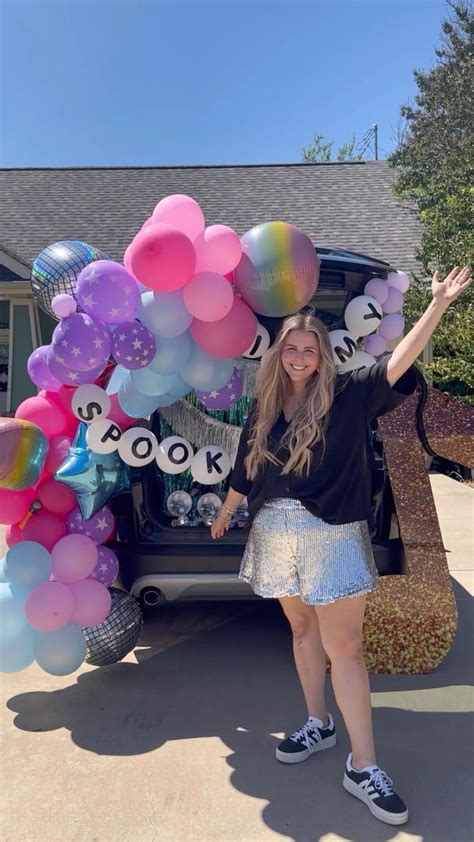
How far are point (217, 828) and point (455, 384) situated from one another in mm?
8813

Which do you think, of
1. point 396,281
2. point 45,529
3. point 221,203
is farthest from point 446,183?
point 45,529

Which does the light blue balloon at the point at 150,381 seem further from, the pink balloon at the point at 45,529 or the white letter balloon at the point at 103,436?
the pink balloon at the point at 45,529

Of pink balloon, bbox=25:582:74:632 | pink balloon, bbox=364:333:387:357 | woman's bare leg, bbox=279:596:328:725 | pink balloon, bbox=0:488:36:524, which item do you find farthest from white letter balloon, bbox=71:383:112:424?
pink balloon, bbox=364:333:387:357

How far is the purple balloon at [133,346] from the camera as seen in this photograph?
2.68m

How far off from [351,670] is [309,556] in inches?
16.6

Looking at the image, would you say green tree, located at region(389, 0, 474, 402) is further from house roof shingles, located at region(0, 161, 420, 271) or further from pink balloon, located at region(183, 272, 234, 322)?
pink balloon, located at region(183, 272, 234, 322)

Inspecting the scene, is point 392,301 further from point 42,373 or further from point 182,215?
point 42,373

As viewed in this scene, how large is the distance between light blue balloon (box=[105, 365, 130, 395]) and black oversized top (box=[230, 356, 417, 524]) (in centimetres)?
88

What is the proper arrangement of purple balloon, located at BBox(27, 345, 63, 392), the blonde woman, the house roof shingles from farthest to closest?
the house roof shingles, purple balloon, located at BBox(27, 345, 63, 392), the blonde woman

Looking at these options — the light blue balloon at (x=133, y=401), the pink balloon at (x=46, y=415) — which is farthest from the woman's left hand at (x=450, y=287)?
the pink balloon at (x=46, y=415)

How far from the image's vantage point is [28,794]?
2398 mm

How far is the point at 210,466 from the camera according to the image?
2961 millimetres

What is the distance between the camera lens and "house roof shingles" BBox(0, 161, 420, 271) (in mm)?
12047

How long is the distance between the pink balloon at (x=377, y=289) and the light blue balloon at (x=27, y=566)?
1.94 meters
